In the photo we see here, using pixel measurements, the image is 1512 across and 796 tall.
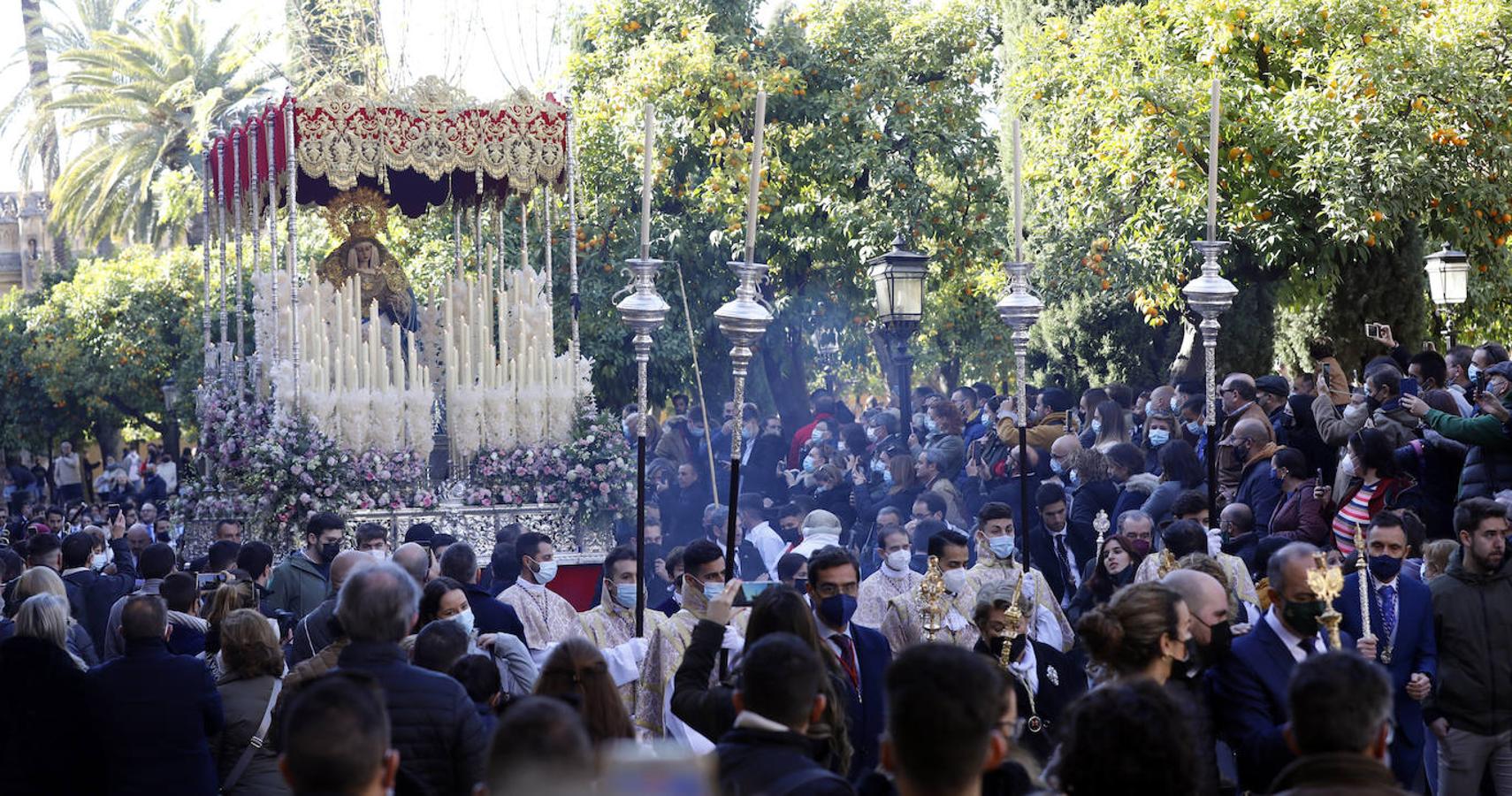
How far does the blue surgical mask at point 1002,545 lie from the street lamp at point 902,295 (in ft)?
18.7

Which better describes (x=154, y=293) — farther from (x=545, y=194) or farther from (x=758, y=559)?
(x=758, y=559)

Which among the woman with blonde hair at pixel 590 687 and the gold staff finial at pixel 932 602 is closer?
the woman with blonde hair at pixel 590 687

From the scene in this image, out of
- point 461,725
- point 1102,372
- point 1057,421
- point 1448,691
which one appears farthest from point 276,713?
point 1102,372

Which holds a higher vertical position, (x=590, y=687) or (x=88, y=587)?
(x=590, y=687)

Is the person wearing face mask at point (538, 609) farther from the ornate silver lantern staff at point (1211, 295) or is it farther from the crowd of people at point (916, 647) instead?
the ornate silver lantern staff at point (1211, 295)

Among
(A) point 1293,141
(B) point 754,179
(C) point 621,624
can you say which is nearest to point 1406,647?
(B) point 754,179

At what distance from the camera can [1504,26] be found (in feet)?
53.4

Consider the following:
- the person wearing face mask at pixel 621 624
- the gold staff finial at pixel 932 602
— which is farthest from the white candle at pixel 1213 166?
the person wearing face mask at pixel 621 624

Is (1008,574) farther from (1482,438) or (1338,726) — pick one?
(1338,726)

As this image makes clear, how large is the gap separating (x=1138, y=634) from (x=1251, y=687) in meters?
0.83

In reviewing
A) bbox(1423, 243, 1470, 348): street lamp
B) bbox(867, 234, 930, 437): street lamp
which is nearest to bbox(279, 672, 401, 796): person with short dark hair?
bbox(867, 234, 930, 437): street lamp

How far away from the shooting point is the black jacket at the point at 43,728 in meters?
6.52

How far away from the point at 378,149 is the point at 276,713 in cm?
950

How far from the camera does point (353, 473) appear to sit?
14.1 m
